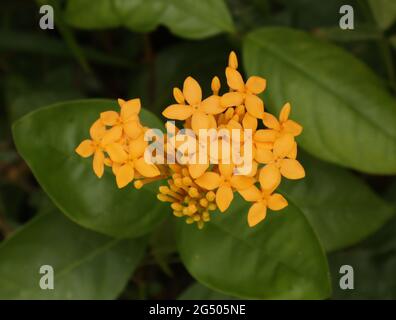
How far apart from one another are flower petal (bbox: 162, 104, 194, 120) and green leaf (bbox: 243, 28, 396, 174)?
32 cm

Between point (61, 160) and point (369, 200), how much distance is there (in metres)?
0.65

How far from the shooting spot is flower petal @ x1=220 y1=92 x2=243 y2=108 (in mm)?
971

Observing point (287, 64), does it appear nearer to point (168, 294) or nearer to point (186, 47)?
point (186, 47)

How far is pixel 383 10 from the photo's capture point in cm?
131

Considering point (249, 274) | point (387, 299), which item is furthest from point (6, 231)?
point (387, 299)

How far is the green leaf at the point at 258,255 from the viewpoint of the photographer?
3.51 ft

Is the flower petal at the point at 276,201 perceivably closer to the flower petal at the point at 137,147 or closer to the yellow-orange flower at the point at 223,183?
the yellow-orange flower at the point at 223,183

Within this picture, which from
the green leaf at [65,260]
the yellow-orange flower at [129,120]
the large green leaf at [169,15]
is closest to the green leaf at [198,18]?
the large green leaf at [169,15]

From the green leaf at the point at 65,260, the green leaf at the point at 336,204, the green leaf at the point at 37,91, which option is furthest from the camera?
the green leaf at the point at 37,91

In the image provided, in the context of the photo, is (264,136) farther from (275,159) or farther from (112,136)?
(112,136)

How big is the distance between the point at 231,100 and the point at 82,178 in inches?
13.2

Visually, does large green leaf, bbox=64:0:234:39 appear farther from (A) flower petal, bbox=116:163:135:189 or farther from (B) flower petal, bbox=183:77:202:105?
(A) flower petal, bbox=116:163:135:189

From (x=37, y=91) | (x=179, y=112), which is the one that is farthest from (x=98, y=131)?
(x=37, y=91)

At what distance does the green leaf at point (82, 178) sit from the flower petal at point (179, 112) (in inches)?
6.5
